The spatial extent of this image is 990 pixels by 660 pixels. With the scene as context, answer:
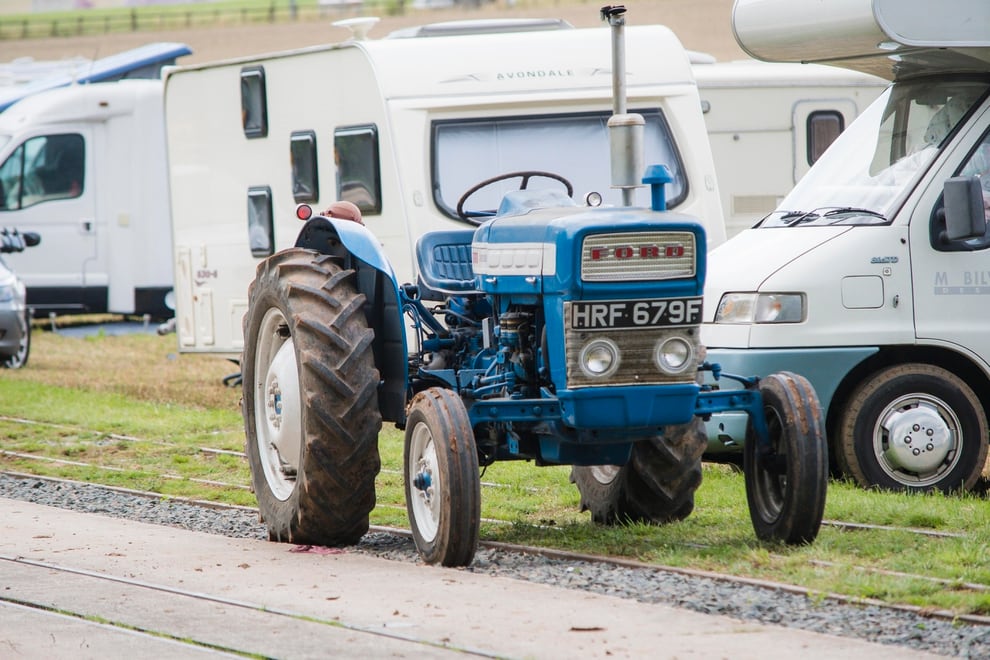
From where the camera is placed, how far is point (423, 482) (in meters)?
7.47

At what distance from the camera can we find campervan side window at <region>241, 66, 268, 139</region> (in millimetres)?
14977

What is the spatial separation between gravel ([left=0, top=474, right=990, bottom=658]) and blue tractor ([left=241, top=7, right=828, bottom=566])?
29 cm

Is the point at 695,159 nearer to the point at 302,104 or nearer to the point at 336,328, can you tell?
the point at 302,104

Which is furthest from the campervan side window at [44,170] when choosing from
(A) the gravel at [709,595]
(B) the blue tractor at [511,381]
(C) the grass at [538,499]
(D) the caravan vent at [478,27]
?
(B) the blue tractor at [511,381]

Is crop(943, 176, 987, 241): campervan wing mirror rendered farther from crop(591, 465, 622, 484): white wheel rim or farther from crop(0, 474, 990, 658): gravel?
crop(0, 474, 990, 658): gravel

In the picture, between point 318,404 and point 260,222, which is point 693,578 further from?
point 260,222

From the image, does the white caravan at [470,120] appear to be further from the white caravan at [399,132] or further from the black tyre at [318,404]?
the black tyre at [318,404]

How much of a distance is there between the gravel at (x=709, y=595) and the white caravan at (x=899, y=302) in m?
2.52

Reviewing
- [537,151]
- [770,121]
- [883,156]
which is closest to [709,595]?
[883,156]

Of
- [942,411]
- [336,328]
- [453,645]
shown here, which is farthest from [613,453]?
[942,411]

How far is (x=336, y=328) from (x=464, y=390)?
686mm

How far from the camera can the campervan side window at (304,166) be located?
562 inches

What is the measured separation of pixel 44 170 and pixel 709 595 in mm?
17755

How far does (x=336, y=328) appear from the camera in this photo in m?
7.89
